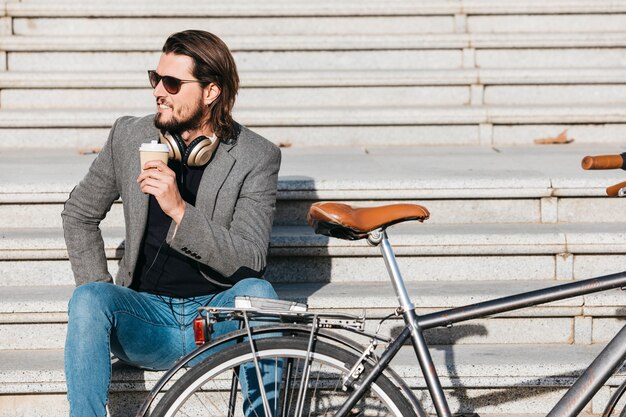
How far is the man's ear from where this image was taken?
3523mm

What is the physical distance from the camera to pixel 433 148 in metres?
5.85

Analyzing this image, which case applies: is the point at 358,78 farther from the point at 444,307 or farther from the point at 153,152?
the point at 153,152

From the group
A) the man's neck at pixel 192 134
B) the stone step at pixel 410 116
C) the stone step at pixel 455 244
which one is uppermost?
the man's neck at pixel 192 134

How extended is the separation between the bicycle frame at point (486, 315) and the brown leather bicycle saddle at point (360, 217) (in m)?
0.04

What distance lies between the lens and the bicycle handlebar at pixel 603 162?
8.68ft

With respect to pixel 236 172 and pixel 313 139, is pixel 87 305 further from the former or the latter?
pixel 313 139

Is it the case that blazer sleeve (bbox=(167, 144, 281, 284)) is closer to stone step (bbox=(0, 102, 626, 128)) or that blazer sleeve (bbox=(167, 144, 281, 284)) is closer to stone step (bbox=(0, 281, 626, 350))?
stone step (bbox=(0, 281, 626, 350))

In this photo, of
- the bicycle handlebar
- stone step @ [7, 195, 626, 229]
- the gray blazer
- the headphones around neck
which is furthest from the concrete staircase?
the bicycle handlebar

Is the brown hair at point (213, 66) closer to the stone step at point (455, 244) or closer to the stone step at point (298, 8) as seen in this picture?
the stone step at point (455, 244)

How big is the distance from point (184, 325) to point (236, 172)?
55 cm

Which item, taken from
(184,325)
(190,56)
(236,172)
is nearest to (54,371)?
(184,325)

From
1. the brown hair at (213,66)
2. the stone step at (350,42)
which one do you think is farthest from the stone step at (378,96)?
the brown hair at (213,66)

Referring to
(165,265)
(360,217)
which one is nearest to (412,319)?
(360,217)

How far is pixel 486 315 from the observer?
2787 millimetres
